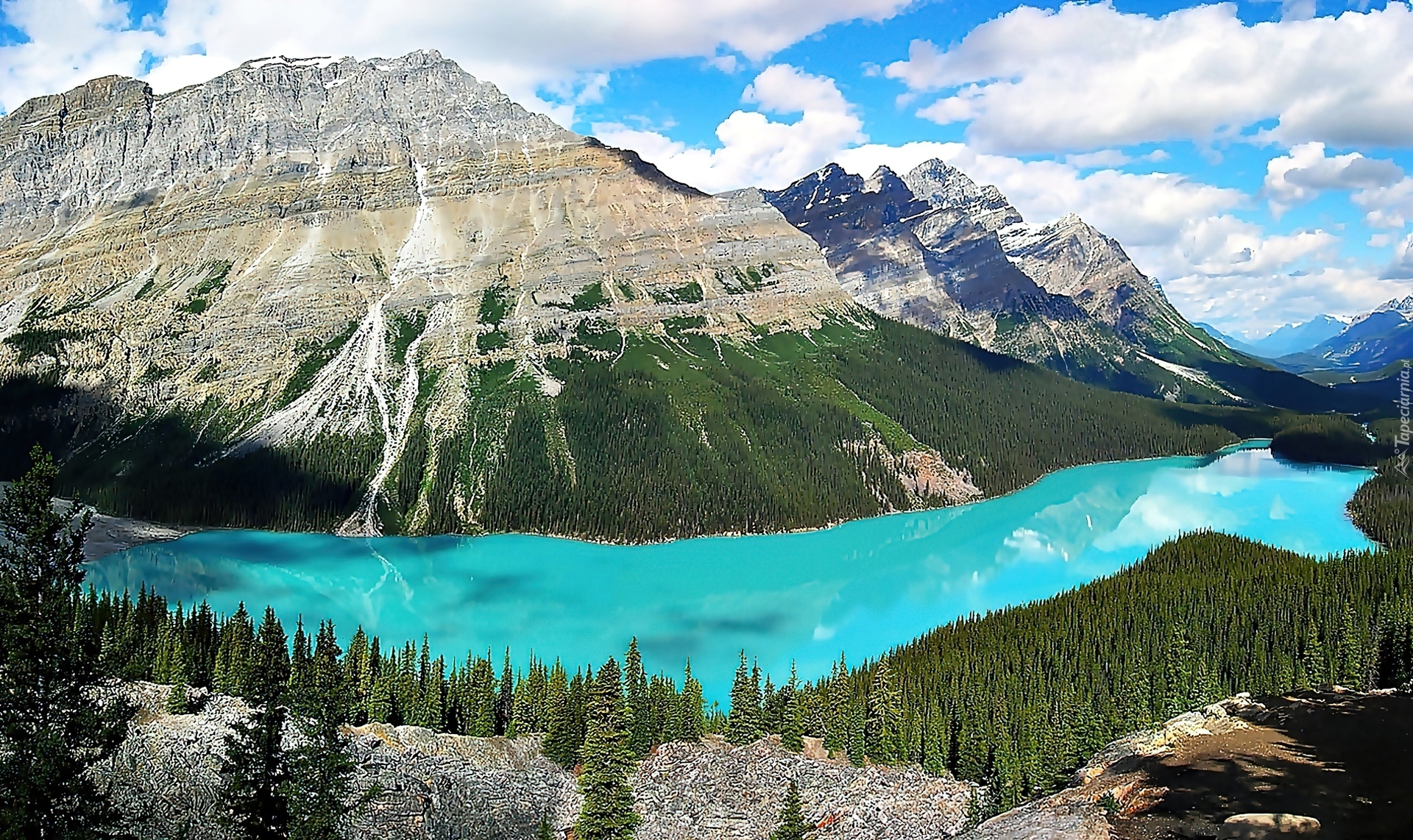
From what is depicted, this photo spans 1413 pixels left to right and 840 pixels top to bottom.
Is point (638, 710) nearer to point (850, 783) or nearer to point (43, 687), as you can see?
point (850, 783)

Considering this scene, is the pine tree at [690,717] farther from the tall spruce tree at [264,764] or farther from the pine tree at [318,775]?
the tall spruce tree at [264,764]

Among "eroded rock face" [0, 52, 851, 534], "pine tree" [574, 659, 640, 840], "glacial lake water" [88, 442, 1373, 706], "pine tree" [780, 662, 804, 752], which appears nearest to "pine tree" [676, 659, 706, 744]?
"pine tree" [780, 662, 804, 752]

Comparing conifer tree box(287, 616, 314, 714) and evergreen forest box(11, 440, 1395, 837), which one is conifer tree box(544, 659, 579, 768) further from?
conifer tree box(287, 616, 314, 714)

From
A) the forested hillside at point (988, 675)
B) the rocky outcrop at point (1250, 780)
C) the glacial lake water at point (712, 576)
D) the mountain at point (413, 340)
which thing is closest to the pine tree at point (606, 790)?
the forested hillside at point (988, 675)

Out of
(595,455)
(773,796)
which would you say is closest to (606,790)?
(773,796)

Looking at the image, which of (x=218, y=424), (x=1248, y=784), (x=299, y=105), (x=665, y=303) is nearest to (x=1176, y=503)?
(x=665, y=303)
